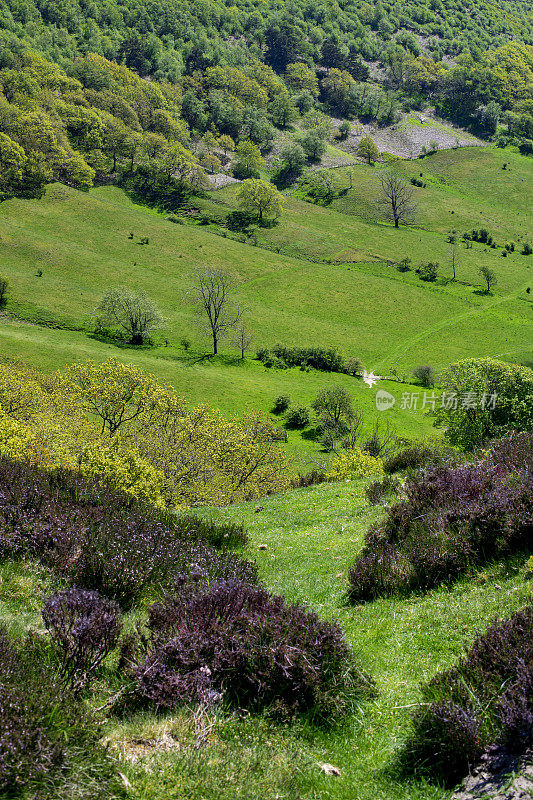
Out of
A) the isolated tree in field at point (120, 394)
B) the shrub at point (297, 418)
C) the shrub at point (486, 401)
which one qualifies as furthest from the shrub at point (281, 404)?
the shrub at point (486, 401)

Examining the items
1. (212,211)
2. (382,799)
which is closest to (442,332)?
(212,211)

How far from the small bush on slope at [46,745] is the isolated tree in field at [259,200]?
453ft

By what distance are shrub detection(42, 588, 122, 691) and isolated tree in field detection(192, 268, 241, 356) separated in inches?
2972

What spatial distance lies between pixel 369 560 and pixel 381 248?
412 feet

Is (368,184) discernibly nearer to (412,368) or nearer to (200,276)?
(200,276)

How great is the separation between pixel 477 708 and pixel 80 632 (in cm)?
444

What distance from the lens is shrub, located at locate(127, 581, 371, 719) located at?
577cm

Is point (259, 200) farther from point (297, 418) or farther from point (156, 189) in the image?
point (297, 418)

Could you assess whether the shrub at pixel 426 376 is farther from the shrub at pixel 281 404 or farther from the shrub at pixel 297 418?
the shrub at pixel 281 404

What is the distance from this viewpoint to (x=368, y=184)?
16250 cm

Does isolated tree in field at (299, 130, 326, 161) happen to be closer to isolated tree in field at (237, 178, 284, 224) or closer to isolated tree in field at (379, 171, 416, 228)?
isolated tree in field at (379, 171, 416, 228)

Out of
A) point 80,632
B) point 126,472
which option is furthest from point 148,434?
point 80,632

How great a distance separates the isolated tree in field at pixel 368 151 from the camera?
187750mm

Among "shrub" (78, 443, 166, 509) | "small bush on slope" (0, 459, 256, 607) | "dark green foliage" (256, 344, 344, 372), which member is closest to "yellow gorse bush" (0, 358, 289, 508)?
"shrub" (78, 443, 166, 509)
